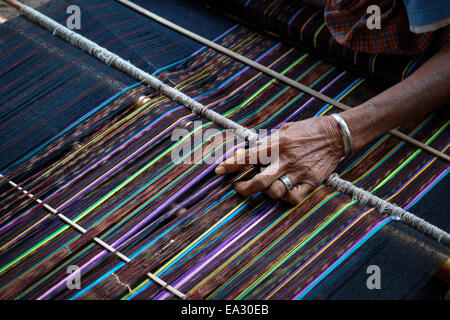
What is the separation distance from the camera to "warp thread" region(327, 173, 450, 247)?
1.41 metres

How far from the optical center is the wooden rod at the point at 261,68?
5.55 ft

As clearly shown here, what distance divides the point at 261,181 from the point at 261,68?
26.1 inches

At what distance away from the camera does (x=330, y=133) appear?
1.60 metres

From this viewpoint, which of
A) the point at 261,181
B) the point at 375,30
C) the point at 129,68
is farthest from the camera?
the point at 129,68

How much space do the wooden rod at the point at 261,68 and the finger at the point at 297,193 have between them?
1.43 feet

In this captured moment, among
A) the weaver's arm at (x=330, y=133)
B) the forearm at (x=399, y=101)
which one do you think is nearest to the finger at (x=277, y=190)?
the weaver's arm at (x=330, y=133)

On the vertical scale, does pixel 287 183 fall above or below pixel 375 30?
below

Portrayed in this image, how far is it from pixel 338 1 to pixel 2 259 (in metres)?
1.41

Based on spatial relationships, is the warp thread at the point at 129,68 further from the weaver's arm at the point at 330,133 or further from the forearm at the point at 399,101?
the forearm at the point at 399,101

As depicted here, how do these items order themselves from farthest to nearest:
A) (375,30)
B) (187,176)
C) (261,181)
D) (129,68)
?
(129,68) < (375,30) < (187,176) < (261,181)

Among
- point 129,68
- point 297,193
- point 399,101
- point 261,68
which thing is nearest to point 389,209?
point 297,193

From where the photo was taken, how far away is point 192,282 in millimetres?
1309

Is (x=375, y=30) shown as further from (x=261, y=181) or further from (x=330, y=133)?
(x=261, y=181)
